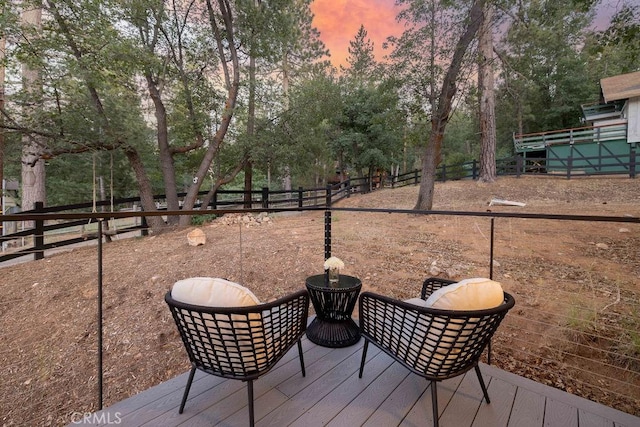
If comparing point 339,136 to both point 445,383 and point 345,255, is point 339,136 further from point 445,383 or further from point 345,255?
point 445,383

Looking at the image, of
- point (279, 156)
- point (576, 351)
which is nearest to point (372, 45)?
point (279, 156)

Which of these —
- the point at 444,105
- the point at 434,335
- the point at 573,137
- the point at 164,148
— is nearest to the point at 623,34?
the point at 444,105

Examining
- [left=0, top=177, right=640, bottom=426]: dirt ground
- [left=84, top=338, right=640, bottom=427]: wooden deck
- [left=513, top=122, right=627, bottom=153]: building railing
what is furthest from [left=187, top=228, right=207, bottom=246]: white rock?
[left=513, top=122, right=627, bottom=153]: building railing

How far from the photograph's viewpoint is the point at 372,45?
64.5 ft

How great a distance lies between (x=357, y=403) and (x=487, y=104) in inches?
422

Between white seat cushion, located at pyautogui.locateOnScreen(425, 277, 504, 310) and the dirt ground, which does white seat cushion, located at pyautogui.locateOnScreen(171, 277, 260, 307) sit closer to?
white seat cushion, located at pyautogui.locateOnScreen(425, 277, 504, 310)

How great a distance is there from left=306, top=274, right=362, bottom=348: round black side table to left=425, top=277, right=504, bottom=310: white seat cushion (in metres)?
0.83

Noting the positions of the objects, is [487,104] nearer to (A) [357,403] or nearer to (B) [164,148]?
(B) [164,148]

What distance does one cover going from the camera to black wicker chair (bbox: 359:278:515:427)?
1316 mm

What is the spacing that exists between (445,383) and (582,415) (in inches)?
25.1

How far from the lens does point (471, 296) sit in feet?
4.48

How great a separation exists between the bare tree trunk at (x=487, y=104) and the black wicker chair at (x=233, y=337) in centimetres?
827
